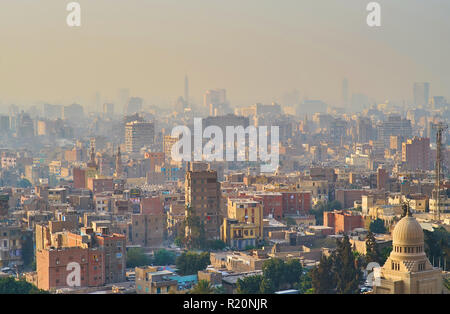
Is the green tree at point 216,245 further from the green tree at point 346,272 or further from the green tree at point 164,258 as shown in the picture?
the green tree at point 346,272

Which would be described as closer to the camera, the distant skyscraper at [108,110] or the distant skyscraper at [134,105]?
the distant skyscraper at [134,105]

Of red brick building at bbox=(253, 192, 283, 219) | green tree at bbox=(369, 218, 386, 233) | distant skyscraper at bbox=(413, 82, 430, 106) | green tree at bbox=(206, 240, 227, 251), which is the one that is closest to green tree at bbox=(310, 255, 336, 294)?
green tree at bbox=(206, 240, 227, 251)

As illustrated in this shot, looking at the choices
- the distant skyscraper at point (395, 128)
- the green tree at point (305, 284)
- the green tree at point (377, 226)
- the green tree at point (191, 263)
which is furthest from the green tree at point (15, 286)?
the distant skyscraper at point (395, 128)

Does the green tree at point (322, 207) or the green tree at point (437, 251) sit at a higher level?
the green tree at point (322, 207)

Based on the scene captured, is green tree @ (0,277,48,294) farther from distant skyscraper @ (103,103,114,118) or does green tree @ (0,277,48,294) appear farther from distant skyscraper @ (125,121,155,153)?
distant skyscraper @ (103,103,114,118)

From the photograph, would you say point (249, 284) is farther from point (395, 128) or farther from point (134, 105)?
point (134, 105)

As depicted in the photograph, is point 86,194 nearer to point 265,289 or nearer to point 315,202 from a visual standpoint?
point 315,202
